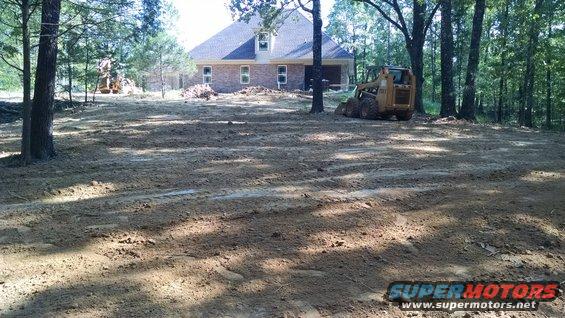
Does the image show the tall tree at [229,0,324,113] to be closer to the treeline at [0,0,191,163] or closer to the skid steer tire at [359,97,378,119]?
the skid steer tire at [359,97,378,119]

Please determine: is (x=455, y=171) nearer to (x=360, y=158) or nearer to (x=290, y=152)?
(x=360, y=158)

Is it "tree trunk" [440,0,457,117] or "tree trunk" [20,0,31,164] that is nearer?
"tree trunk" [20,0,31,164]

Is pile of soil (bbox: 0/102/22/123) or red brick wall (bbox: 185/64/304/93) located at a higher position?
red brick wall (bbox: 185/64/304/93)

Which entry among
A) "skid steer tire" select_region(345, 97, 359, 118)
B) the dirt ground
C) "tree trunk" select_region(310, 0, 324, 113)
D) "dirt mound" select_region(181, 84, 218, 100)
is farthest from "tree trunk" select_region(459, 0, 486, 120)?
"dirt mound" select_region(181, 84, 218, 100)

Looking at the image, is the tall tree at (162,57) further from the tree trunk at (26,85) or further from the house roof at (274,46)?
the tree trunk at (26,85)

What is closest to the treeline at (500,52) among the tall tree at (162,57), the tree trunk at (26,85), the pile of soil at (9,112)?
the tall tree at (162,57)

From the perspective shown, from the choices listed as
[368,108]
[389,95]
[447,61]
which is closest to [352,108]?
[368,108]

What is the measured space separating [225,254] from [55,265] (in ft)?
4.99

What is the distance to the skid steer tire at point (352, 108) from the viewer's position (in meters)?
16.0

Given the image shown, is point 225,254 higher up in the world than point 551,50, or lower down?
lower down

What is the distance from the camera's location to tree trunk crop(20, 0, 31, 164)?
7.56 m

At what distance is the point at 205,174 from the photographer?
6.98 metres

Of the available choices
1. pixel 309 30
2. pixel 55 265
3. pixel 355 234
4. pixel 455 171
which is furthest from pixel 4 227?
pixel 309 30

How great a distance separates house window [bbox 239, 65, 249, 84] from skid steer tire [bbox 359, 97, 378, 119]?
2041 cm
